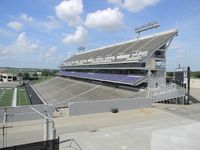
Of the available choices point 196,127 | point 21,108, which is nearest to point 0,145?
point 21,108

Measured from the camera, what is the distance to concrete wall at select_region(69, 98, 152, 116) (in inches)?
757

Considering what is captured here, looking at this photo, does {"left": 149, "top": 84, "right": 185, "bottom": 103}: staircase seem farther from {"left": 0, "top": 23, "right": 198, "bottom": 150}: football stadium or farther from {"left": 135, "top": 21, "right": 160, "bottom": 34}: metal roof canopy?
{"left": 135, "top": 21, "right": 160, "bottom": 34}: metal roof canopy

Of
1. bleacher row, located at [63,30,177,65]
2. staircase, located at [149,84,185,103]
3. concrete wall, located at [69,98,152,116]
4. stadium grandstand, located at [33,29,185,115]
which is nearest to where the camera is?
concrete wall, located at [69,98,152,116]

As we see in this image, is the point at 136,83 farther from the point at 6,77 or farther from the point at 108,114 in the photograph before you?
the point at 6,77

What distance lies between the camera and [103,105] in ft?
67.8

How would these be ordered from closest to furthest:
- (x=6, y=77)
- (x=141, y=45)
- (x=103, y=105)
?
(x=103, y=105) < (x=141, y=45) < (x=6, y=77)

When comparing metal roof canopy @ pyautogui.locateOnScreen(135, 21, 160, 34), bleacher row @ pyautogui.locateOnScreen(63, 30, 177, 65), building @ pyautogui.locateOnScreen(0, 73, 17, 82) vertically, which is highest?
metal roof canopy @ pyautogui.locateOnScreen(135, 21, 160, 34)

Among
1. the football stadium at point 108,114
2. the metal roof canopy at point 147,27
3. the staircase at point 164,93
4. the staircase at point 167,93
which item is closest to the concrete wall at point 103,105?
the football stadium at point 108,114

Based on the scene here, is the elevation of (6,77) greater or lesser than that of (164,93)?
lesser

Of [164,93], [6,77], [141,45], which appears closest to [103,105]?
[164,93]

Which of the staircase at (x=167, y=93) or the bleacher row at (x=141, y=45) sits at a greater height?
the bleacher row at (x=141, y=45)

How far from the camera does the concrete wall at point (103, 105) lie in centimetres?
1923

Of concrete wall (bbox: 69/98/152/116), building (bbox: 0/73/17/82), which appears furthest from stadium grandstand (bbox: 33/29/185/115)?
building (bbox: 0/73/17/82)

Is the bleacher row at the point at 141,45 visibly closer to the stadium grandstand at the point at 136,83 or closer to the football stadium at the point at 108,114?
the stadium grandstand at the point at 136,83
